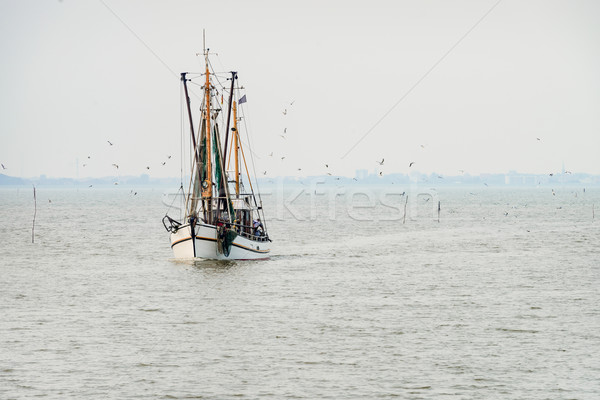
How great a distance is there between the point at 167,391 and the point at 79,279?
31.6m

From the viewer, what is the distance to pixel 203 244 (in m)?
60.8

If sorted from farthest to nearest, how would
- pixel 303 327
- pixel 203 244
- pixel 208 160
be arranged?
pixel 208 160 < pixel 203 244 < pixel 303 327

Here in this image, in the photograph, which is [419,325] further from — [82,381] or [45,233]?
[45,233]

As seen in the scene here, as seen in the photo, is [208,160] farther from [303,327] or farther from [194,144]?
[303,327]

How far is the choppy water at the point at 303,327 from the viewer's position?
3006cm

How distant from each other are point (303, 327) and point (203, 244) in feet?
74.8

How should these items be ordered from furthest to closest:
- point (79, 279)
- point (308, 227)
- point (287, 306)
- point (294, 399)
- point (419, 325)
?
1. point (308, 227)
2. point (79, 279)
3. point (287, 306)
4. point (419, 325)
5. point (294, 399)

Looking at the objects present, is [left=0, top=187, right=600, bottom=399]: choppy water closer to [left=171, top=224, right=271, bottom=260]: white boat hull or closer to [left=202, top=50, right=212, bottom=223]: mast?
[left=171, top=224, right=271, bottom=260]: white boat hull

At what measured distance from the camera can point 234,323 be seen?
134ft

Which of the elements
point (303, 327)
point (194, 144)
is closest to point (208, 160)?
point (194, 144)

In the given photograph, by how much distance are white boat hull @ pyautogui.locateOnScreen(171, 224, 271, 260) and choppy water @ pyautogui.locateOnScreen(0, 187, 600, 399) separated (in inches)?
42.1

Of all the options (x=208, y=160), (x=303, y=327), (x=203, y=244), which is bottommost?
(x=303, y=327)

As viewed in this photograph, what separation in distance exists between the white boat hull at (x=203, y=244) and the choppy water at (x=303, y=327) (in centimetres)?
107

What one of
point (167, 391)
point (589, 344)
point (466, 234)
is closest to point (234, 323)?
point (167, 391)
